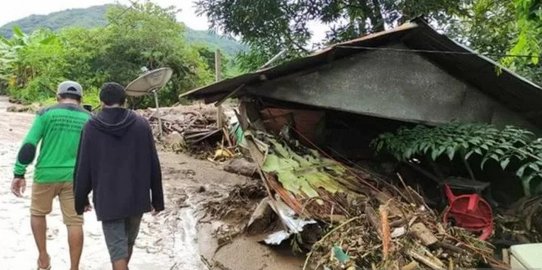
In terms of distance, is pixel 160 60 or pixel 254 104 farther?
pixel 160 60

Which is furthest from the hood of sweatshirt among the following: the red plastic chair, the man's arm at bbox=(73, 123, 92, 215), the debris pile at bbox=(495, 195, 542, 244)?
the debris pile at bbox=(495, 195, 542, 244)

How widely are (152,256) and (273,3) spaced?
5363 mm

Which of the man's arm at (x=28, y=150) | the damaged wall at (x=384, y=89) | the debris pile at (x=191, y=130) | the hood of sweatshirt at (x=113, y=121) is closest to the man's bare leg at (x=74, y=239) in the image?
the man's arm at (x=28, y=150)

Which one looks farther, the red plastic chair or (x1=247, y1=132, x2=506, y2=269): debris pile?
the red plastic chair

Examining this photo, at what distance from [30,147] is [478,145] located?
4350 mm

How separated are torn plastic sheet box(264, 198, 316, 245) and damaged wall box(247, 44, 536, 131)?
5.57 feet

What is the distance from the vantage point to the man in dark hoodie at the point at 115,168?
3.55m

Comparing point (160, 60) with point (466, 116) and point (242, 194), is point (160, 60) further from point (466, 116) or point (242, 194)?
point (466, 116)

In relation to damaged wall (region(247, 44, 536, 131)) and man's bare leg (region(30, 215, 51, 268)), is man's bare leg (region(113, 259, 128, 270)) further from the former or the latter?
damaged wall (region(247, 44, 536, 131))

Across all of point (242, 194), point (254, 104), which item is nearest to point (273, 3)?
point (254, 104)

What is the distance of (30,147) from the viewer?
396 centimetres

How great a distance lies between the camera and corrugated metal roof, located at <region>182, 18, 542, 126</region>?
555cm

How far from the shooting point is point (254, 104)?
6.89 m

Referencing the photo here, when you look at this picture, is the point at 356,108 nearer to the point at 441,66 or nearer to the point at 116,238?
the point at 441,66
